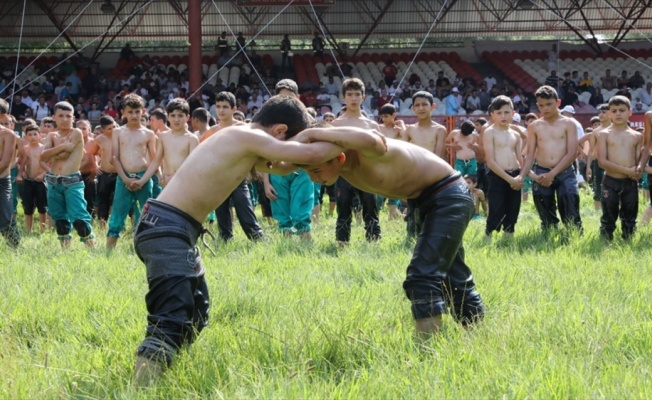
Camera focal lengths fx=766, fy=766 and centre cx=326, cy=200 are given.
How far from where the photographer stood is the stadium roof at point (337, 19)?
29.4 metres

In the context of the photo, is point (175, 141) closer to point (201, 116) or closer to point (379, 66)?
point (201, 116)

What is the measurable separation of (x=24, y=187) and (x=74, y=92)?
14833 millimetres

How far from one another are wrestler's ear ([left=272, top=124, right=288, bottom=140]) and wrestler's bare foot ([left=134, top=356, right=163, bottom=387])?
1.22m

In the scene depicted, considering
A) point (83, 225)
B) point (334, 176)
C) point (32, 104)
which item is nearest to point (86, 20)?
point (32, 104)

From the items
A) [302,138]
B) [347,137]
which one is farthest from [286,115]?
[347,137]

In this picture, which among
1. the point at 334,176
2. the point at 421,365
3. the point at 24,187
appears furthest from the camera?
the point at 24,187

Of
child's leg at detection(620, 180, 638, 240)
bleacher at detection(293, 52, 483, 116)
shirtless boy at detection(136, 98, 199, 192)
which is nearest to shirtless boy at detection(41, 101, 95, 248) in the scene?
shirtless boy at detection(136, 98, 199, 192)

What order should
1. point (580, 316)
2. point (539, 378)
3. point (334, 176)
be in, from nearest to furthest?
point (539, 378) < point (334, 176) < point (580, 316)

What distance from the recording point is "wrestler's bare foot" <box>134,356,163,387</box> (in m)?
3.39

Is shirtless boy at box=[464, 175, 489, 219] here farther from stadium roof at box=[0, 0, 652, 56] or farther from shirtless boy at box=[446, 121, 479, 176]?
stadium roof at box=[0, 0, 652, 56]

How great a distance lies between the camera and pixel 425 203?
4340mm

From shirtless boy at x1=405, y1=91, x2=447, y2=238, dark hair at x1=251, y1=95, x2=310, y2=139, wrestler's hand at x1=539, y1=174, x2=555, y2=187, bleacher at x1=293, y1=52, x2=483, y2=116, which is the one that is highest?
bleacher at x1=293, y1=52, x2=483, y2=116

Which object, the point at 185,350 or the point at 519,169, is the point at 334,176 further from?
the point at 519,169

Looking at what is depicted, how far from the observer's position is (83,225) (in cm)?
859
